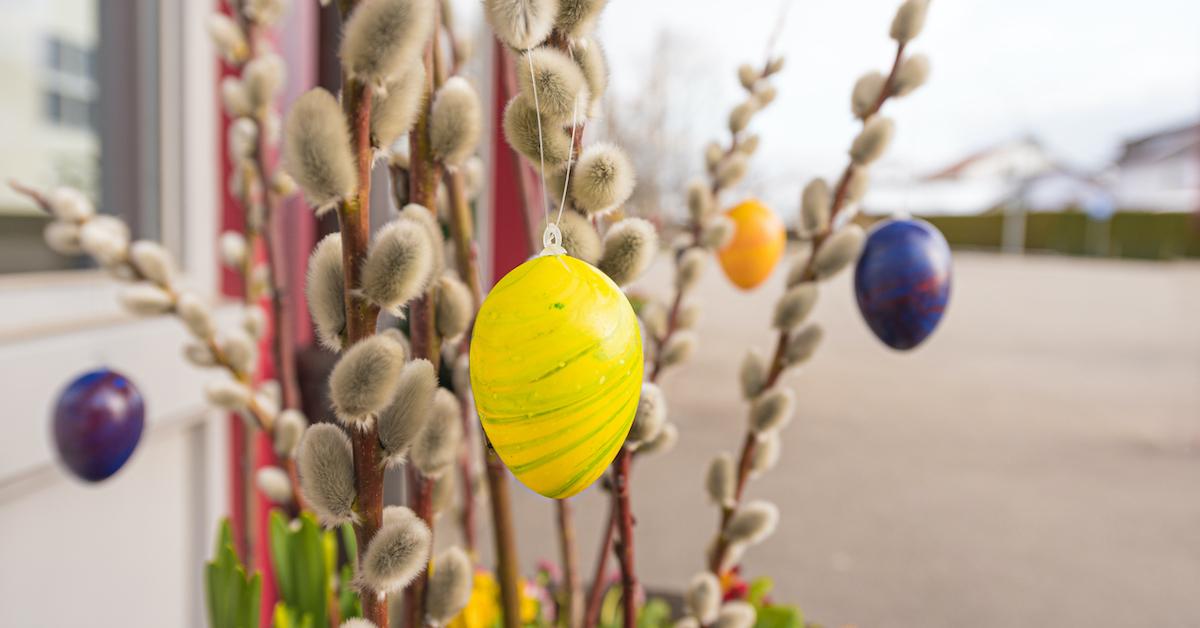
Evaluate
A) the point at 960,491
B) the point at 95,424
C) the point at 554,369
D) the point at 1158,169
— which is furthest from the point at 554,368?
the point at 1158,169

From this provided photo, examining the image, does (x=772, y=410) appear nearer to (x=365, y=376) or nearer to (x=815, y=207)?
(x=815, y=207)

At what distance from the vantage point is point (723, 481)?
53cm

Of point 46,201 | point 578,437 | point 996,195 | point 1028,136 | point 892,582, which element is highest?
point 1028,136

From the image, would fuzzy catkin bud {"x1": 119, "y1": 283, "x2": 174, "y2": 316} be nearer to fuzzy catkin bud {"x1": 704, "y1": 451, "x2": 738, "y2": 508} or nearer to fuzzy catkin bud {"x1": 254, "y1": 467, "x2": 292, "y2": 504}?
fuzzy catkin bud {"x1": 254, "y1": 467, "x2": 292, "y2": 504}

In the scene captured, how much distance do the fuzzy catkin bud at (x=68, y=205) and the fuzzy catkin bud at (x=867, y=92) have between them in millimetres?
563

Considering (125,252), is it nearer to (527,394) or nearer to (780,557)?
(527,394)

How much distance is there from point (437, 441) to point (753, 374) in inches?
10.2

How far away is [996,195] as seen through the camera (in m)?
29.8

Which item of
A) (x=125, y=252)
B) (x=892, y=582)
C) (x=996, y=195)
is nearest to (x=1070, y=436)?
(x=892, y=582)

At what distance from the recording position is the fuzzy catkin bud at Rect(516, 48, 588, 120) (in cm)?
28

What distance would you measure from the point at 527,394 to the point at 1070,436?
3599 mm

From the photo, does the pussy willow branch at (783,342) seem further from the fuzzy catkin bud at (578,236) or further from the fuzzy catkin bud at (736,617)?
the fuzzy catkin bud at (578,236)

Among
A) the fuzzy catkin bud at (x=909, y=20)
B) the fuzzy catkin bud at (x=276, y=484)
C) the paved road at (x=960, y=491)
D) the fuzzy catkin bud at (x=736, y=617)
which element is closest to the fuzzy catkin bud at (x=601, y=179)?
the fuzzy catkin bud at (x=909, y=20)

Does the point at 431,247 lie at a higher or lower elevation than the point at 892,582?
higher
